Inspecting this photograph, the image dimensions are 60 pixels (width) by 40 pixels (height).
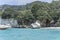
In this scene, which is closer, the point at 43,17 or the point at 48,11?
the point at 43,17

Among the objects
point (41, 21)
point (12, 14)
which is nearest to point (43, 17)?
point (41, 21)

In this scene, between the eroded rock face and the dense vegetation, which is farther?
the dense vegetation

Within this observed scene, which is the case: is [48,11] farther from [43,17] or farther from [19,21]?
[19,21]

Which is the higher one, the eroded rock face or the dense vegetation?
the dense vegetation

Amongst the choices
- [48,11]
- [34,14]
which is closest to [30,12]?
[34,14]

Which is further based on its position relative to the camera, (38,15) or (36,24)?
(38,15)

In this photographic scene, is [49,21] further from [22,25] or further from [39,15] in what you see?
[22,25]

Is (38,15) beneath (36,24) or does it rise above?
above

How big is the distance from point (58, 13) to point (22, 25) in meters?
5.89

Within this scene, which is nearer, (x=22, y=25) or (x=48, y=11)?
(x=22, y=25)

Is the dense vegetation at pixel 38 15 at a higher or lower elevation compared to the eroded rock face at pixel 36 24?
higher

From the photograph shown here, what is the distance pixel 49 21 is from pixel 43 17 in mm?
1169

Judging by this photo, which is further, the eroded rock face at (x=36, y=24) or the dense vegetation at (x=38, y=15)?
the dense vegetation at (x=38, y=15)

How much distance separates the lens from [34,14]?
3016cm
